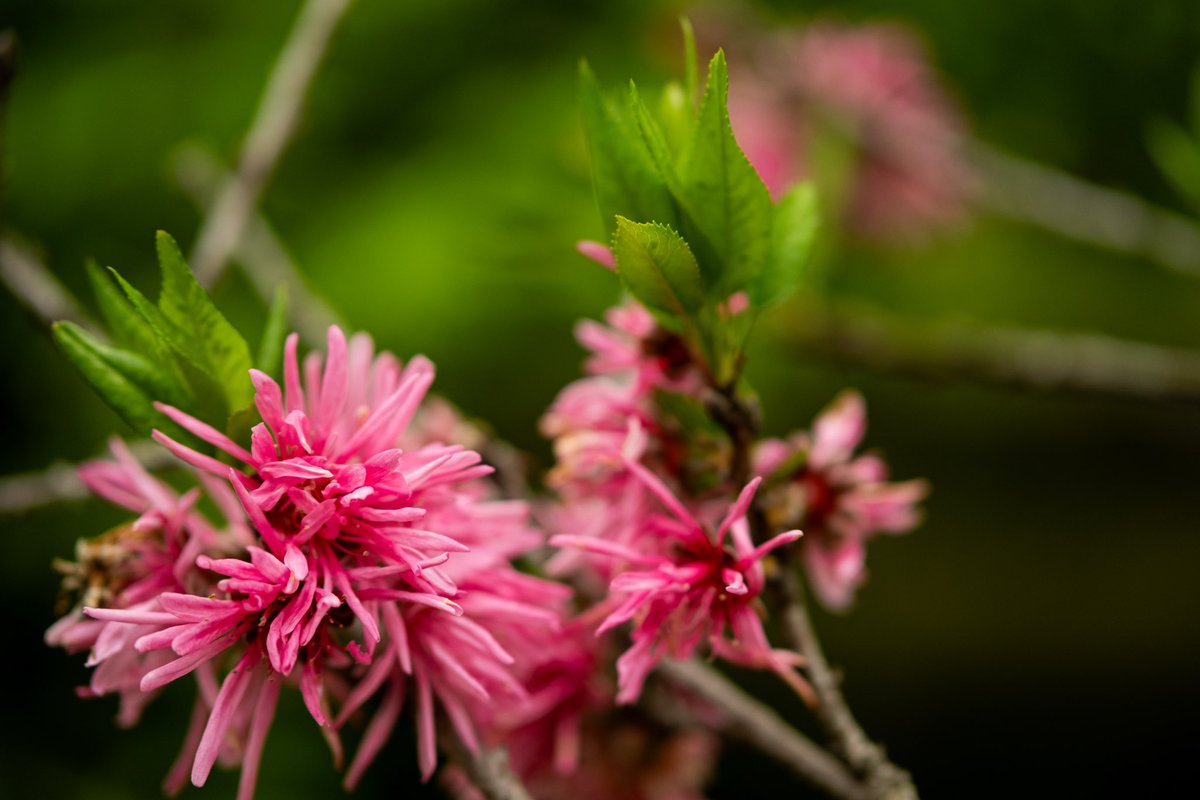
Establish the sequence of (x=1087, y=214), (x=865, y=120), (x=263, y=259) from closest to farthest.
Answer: (x=263, y=259) → (x=1087, y=214) → (x=865, y=120)

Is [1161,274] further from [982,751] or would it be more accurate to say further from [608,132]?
[608,132]

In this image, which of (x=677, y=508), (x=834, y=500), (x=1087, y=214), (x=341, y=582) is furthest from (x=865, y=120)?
(x=341, y=582)

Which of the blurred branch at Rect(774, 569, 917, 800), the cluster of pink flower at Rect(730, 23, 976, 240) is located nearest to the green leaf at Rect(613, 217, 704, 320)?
the blurred branch at Rect(774, 569, 917, 800)

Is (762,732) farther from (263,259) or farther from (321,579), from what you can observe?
(263,259)

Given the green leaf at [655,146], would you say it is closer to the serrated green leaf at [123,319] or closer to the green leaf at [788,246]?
the green leaf at [788,246]

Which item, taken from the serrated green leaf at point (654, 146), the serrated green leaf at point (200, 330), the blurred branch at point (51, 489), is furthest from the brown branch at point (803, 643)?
the blurred branch at point (51, 489)
